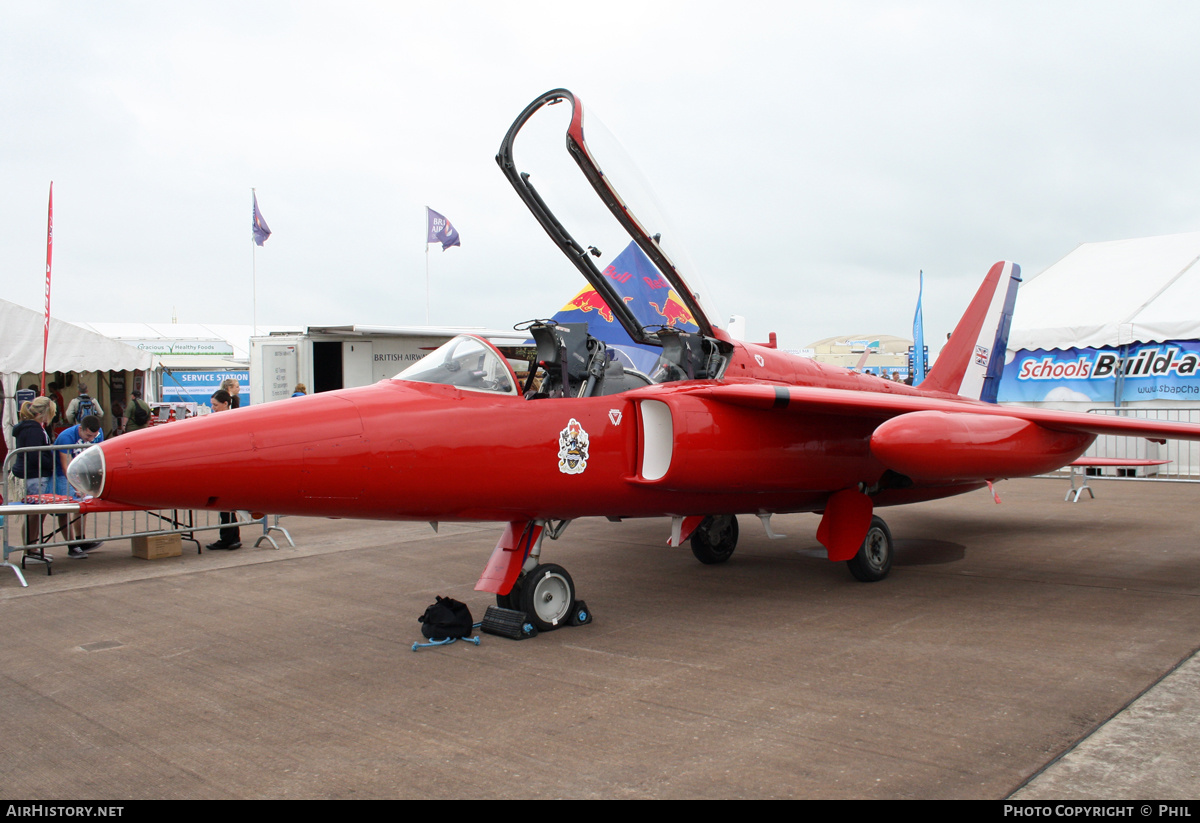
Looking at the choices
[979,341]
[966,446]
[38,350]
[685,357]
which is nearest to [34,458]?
[38,350]

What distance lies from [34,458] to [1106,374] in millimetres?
17712

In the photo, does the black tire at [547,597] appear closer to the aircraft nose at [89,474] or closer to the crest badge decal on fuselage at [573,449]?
the crest badge decal on fuselage at [573,449]

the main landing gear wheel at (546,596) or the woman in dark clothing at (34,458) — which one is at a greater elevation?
the woman in dark clothing at (34,458)

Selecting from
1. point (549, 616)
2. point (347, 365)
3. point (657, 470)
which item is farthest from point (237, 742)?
point (347, 365)

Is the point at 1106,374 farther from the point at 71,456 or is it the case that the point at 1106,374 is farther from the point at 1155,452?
the point at 71,456

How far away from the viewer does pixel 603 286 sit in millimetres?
6922

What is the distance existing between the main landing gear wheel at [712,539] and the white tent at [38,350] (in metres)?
10.6

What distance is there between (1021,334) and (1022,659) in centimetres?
1425

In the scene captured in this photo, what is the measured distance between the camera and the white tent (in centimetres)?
1301

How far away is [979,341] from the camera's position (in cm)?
1011

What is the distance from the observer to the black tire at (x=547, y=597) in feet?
18.6

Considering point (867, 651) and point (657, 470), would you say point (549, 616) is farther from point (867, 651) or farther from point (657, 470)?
point (867, 651)

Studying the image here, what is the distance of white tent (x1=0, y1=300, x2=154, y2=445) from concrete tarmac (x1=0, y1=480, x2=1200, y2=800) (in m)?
6.93

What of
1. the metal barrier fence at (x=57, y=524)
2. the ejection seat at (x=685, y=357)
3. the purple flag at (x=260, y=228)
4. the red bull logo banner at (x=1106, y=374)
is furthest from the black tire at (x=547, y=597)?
the purple flag at (x=260, y=228)
